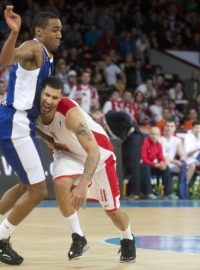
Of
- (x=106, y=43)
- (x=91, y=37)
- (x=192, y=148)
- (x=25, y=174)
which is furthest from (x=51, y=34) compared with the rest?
(x=91, y=37)

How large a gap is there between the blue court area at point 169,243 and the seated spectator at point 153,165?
6.62 m

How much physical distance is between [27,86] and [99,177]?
0.99 m

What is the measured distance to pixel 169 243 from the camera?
321 inches

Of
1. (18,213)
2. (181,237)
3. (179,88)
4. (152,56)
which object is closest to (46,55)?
(18,213)

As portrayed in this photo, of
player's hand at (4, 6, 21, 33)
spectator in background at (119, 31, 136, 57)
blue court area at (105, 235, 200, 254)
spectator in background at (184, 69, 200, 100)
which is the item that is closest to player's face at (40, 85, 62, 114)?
player's hand at (4, 6, 21, 33)

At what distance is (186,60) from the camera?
23.7 m

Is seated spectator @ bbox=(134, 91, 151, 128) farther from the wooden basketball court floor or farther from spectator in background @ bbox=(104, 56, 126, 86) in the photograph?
the wooden basketball court floor

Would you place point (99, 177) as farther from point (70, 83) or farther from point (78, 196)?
point (70, 83)

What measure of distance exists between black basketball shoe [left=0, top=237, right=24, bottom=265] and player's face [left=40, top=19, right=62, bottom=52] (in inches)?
62.8

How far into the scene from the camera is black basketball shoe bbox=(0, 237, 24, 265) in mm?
6672

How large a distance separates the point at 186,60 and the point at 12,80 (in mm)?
17463

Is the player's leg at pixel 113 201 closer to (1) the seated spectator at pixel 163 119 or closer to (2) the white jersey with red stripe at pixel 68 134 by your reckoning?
(2) the white jersey with red stripe at pixel 68 134

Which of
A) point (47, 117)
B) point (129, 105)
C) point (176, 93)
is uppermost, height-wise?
point (47, 117)

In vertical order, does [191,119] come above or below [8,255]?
below
